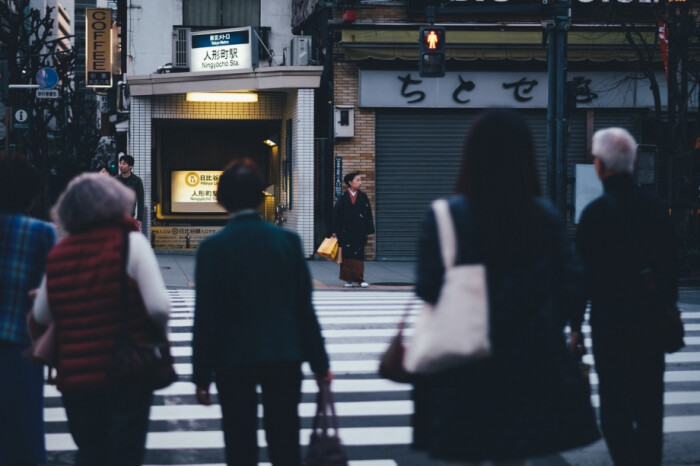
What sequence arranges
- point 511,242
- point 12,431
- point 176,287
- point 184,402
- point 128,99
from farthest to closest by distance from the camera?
point 128,99 < point 176,287 < point 184,402 < point 12,431 < point 511,242

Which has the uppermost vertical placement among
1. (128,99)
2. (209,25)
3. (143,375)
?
(209,25)

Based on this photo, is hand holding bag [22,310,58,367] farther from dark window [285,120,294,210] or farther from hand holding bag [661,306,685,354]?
dark window [285,120,294,210]

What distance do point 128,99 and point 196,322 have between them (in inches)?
929

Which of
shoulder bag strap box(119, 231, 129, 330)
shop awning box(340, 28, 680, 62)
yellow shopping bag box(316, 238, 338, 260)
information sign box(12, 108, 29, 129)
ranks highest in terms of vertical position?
shop awning box(340, 28, 680, 62)

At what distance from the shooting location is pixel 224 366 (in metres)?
4.32

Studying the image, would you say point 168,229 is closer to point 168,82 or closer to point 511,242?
point 168,82

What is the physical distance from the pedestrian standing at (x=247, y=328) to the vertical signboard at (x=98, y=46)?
31.4 m

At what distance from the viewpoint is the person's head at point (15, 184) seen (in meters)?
4.83

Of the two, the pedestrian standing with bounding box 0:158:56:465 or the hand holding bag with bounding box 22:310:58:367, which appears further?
the pedestrian standing with bounding box 0:158:56:465

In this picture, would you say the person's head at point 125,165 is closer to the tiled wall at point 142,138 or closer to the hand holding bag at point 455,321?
the hand holding bag at point 455,321

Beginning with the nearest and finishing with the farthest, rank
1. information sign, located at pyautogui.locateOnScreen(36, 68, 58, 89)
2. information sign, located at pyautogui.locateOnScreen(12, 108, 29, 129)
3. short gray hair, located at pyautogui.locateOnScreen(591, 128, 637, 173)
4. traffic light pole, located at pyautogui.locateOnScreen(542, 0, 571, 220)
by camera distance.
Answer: short gray hair, located at pyautogui.locateOnScreen(591, 128, 637, 173)
traffic light pole, located at pyautogui.locateOnScreen(542, 0, 571, 220)
information sign, located at pyautogui.locateOnScreen(12, 108, 29, 129)
information sign, located at pyautogui.locateOnScreen(36, 68, 58, 89)

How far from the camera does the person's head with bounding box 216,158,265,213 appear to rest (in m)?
4.40

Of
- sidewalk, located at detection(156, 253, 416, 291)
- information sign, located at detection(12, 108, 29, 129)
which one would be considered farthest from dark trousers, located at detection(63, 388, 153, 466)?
information sign, located at detection(12, 108, 29, 129)

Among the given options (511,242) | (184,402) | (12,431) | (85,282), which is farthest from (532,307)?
(184,402)
